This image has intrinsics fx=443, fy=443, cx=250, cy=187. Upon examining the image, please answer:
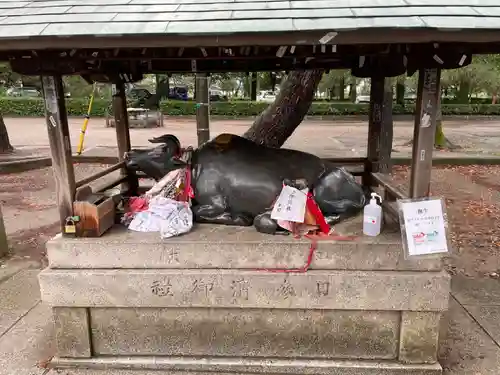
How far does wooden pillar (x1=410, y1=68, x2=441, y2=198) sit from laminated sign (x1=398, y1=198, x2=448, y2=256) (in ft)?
0.53

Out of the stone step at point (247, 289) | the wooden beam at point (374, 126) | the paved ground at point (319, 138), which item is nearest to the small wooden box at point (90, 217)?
the stone step at point (247, 289)

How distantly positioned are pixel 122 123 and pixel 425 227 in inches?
123

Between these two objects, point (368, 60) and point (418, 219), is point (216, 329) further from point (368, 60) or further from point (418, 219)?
point (368, 60)

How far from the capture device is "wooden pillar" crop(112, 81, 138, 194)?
4.49 meters

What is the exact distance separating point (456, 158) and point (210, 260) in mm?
10061

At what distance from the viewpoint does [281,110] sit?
650cm

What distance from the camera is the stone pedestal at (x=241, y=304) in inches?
123

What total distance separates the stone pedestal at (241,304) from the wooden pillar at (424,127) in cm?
45

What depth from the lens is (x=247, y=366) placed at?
328 cm

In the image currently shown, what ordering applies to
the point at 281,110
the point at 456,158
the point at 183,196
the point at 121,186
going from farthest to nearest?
the point at 456,158, the point at 281,110, the point at 121,186, the point at 183,196

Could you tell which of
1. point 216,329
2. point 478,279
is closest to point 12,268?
point 216,329

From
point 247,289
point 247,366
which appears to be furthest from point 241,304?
point 247,366

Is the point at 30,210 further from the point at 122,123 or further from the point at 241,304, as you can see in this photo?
the point at 241,304

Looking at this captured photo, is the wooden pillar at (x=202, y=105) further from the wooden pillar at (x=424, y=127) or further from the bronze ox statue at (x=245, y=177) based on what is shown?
the wooden pillar at (x=424, y=127)
